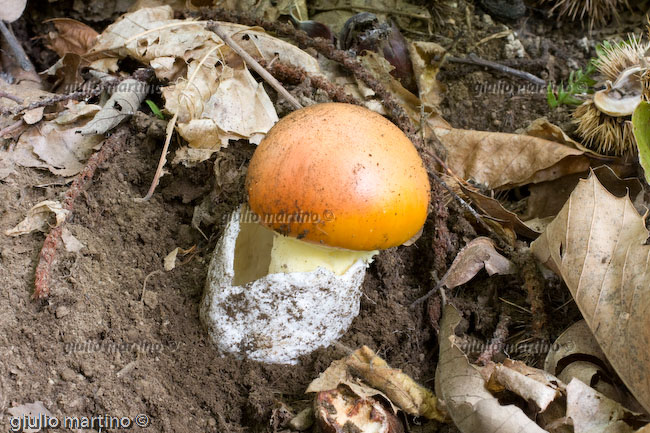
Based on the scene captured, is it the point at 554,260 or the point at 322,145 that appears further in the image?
the point at 554,260

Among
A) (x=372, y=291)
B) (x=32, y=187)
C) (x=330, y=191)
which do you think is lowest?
(x=372, y=291)

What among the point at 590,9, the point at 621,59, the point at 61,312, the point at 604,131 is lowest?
the point at 61,312

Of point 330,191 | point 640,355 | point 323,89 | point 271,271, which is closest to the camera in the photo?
point 330,191

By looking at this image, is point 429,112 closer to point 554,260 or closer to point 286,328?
point 554,260

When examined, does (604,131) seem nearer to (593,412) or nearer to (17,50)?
(593,412)

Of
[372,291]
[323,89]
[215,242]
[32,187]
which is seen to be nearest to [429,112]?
[323,89]

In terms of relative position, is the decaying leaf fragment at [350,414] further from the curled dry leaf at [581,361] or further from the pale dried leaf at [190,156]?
the pale dried leaf at [190,156]

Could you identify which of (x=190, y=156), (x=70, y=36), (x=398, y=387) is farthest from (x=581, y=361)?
(x=70, y=36)
